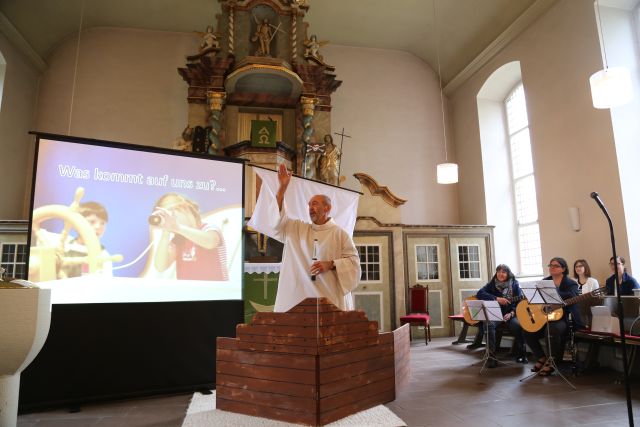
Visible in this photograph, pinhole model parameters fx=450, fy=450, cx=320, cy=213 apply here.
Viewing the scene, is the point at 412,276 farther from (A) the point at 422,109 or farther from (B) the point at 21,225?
(B) the point at 21,225

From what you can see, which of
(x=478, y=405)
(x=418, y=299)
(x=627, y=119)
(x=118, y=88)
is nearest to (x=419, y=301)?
(x=418, y=299)

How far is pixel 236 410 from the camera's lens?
3.29 metres

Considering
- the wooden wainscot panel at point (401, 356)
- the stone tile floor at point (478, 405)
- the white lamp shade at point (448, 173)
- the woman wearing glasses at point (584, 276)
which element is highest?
the white lamp shade at point (448, 173)

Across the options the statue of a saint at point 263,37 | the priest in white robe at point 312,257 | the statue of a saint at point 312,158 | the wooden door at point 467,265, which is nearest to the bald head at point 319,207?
the priest in white robe at point 312,257

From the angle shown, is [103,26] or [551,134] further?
[103,26]

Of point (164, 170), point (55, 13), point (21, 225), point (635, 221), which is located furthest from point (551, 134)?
point (55, 13)

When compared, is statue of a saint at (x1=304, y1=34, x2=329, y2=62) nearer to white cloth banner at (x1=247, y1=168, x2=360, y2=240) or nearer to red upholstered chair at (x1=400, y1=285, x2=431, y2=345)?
red upholstered chair at (x1=400, y1=285, x2=431, y2=345)

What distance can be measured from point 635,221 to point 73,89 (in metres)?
11.0

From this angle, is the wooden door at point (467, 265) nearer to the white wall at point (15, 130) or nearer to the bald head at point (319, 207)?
the bald head at point (319, 207)

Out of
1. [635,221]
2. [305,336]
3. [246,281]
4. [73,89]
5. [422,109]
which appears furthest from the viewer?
[422,109]

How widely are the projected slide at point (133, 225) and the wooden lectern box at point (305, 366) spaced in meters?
1.24

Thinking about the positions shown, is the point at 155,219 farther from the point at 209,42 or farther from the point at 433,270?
the point at 433,270

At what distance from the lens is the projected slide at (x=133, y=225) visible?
3.87 m

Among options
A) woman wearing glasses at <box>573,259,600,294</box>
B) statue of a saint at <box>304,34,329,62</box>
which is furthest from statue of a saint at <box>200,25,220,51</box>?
woman wearing glasses at <box>573,259,600,294</box>
